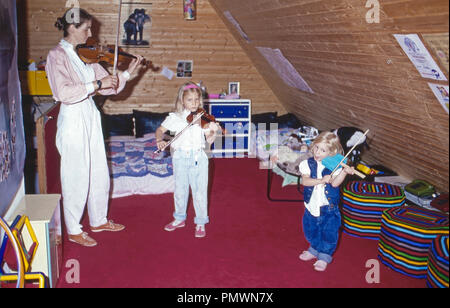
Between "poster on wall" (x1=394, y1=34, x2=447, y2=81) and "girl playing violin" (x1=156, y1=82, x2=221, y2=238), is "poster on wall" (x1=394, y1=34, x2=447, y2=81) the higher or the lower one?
the higher one

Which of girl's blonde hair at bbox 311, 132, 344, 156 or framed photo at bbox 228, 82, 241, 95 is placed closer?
girl's blonde hair at bbox 311, 132, 344, 156

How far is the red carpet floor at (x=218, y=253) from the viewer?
340 cm

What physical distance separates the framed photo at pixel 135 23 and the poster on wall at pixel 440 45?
15.3 feet

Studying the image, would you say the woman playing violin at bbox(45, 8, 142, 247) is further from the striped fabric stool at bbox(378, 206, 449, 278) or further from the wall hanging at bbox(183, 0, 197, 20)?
the wall hanging at bbox(183, 0, 197, 20)

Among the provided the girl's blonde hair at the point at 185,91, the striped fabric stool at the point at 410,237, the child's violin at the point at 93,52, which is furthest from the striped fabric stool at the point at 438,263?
the child's violin at the point at 93,52

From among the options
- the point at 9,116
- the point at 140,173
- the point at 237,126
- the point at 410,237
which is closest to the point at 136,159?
the point at 140,173

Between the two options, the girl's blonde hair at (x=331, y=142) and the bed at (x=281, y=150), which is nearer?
the girl's blonde hair at (x=331, y=142)

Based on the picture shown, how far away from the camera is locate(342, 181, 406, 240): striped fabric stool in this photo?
13.2 feet

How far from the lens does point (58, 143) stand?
3.64m

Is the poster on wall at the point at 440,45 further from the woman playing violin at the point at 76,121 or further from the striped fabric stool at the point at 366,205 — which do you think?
the woman playing violin at the point at 76,121

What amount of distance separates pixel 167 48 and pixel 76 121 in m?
3.58

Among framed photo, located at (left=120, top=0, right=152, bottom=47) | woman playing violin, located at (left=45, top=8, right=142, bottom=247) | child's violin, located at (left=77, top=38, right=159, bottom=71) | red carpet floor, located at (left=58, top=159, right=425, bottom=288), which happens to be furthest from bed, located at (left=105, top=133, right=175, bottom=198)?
framed photo, located at (left=120, top=0, right=152, bottom=47)

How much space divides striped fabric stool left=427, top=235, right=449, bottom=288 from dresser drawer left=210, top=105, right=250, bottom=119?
3980 millimetres
